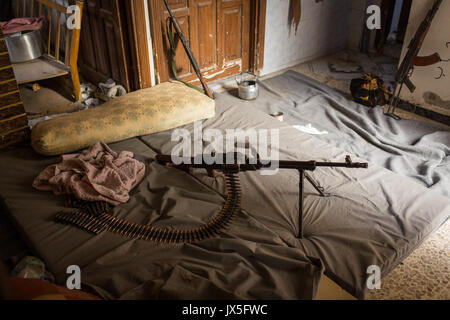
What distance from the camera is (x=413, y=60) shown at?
11.9ft

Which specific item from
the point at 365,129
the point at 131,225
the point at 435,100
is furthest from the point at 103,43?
the point at 435,100

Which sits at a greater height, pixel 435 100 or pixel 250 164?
pixel 250 164

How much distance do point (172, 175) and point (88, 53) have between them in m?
2.52

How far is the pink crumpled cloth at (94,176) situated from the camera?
88.1 inches

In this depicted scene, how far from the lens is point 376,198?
2396 mm

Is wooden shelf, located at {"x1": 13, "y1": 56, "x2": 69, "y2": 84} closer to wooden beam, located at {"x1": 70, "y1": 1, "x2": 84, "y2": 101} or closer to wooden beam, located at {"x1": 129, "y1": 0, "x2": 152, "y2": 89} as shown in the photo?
wooden beam, located at {"x1": 70, "y1": 1, "x2": 84, "y2": 101}

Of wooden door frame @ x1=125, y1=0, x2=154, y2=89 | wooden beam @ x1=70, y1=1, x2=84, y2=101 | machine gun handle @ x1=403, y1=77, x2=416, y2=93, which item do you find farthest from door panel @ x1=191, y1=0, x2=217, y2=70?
machine gun handle @ x1=403, y1=77, x2=416, y2=93

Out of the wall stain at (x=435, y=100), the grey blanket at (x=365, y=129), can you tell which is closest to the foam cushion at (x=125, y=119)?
the grey blanket at (x=365, y=129)

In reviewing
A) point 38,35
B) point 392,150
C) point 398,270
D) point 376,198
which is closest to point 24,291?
point 398,270

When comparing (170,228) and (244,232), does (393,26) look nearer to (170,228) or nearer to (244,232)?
(244,232)

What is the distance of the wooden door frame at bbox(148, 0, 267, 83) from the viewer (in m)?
3.56

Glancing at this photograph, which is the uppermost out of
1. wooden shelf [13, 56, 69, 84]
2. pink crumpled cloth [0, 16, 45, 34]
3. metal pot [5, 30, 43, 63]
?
pink crumpled cloth [0, 16, 45, 34]

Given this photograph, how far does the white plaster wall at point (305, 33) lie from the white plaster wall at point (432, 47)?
4.75ft

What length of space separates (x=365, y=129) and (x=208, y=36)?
6.24 ft
